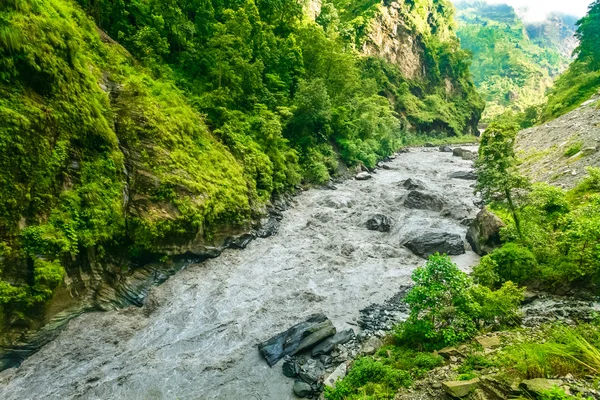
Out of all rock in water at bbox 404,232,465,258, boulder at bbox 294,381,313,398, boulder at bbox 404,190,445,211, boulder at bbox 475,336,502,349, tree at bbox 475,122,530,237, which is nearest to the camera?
boulder at bbox 475,336,502,349

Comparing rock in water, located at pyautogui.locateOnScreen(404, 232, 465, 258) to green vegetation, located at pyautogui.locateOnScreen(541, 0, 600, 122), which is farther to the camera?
green vegetation, located at pyautogui.locateOnScreen(541, 0, 600, 122)

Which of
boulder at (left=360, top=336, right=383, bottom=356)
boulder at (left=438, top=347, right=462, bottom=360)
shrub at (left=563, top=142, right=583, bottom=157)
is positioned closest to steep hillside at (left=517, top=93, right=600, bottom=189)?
shrub at (left=563, top=142, right=583, bottom=157)

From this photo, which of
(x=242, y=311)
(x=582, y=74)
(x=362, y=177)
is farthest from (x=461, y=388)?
(x=582, y=74)

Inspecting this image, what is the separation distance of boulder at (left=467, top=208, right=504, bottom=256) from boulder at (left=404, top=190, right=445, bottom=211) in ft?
20.6

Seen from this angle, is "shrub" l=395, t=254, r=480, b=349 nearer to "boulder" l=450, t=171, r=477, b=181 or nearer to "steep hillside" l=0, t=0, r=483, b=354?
"steep hillside" l=0, t=0, r=483, b=354

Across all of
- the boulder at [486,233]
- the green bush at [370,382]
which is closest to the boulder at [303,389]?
the green bush at [370,382]

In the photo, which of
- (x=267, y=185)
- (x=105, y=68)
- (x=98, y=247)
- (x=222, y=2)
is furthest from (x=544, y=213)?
(x=222, y=2)

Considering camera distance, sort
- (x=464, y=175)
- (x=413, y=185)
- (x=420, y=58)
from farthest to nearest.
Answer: (x=420, y=58) → (x=464, y=175) → (x=413, y=185)

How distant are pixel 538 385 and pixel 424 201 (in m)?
21.4

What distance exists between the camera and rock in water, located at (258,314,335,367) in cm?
1168

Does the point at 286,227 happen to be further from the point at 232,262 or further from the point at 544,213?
the point at 544,213

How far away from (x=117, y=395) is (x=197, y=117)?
17248 millimetres

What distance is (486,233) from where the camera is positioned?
18.1 m

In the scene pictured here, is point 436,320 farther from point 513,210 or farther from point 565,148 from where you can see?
point 565,148
